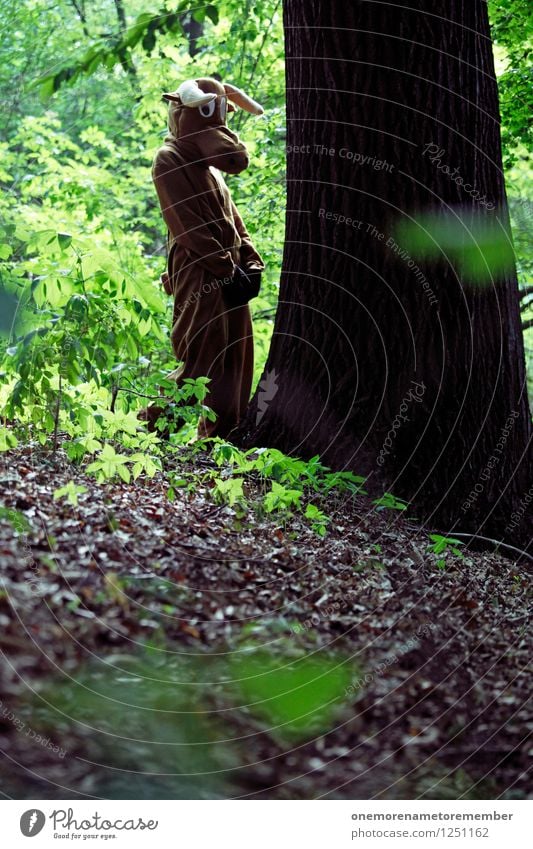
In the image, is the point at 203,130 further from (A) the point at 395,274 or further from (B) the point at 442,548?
(B) the point at 442,548

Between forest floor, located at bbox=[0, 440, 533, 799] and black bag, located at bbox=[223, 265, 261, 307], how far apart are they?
1622 millimetres

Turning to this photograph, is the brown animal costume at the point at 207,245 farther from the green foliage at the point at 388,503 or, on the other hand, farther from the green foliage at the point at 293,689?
the green foliage at the point at 293,689

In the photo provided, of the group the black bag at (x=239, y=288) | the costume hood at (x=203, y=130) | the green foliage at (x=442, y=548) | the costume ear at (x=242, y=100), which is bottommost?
the green foliage at (x=442, y=548)

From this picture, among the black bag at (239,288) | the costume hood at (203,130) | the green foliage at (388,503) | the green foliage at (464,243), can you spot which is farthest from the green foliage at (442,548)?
the costume hood at (203,130)

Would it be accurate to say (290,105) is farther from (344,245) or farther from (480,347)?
(480,347)

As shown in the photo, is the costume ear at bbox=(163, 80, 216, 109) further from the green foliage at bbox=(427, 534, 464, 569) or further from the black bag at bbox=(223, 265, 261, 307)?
the green foliage at bbox=(427, 534, 464, 569)

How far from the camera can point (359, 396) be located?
450 centimetres

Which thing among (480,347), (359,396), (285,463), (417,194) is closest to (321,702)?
(285,463)

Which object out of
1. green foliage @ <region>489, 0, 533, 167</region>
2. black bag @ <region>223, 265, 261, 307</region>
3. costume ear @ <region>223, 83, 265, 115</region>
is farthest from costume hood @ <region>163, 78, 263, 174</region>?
green foliage @ <region>489, 0, 533, 167</region>

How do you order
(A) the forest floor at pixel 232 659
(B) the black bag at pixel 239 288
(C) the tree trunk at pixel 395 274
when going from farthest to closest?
(B) the black bag at pixel 239 288
(C) the tree trunk at pixel 395 274
(A) the forest floor at pixel 232 659

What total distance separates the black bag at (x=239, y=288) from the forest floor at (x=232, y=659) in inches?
63.9

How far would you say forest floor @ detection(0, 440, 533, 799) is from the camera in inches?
95.4

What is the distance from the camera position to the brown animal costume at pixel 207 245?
4883mm
